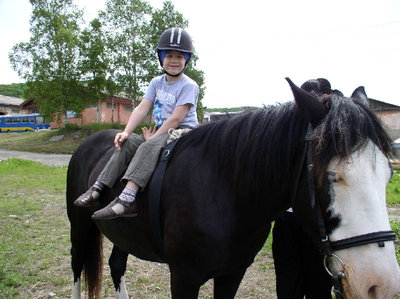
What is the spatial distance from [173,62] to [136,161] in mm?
907

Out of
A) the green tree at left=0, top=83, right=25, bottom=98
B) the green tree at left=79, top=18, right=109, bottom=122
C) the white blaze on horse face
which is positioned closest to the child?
the white blaze on horse face

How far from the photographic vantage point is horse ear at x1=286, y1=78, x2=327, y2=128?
1.51 m

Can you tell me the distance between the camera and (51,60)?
25344mm

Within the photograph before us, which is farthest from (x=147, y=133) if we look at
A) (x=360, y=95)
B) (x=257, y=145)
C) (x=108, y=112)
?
(x=108, y=112)

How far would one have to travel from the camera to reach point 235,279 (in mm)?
2188

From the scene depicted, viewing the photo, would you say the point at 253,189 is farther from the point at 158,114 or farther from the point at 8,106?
the point at 8,106

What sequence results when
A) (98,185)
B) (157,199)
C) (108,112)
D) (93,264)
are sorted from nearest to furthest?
(157,199), (98,185), (93,264), (108,112)

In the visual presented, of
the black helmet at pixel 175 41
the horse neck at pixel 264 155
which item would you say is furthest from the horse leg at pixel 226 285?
the black helmet at pixel 175 41

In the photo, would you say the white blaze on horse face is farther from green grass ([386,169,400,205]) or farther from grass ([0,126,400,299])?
green grass ([386,169,400,205])

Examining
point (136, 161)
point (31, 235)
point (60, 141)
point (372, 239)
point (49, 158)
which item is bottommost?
point (49, 158)

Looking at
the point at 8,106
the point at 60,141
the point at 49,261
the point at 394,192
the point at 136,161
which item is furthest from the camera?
the point at 8,106

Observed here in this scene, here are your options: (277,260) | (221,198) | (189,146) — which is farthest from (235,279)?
(189,146)

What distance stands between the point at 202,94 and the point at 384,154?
82.7 ft

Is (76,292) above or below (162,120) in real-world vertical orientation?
below
